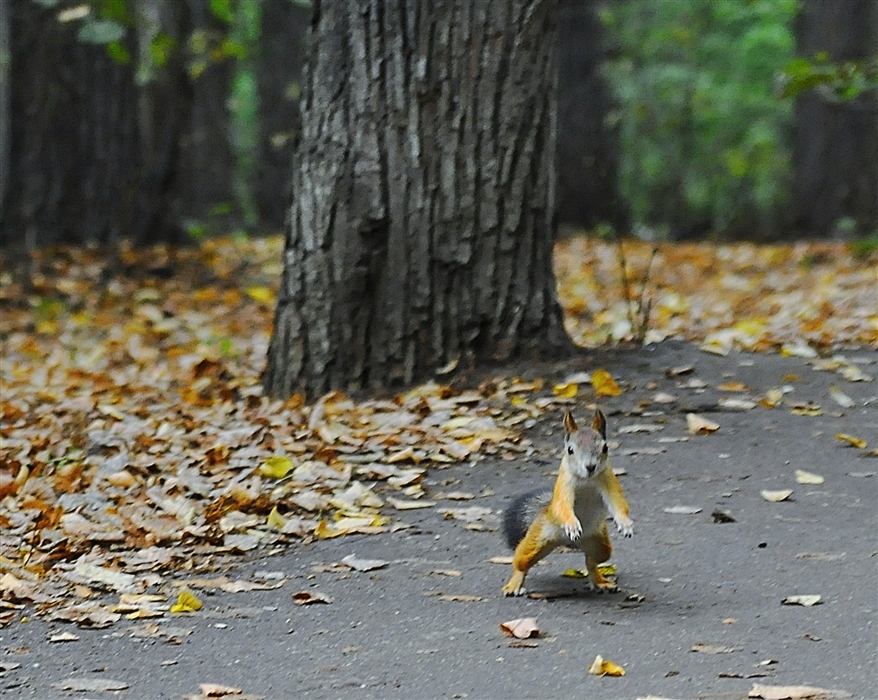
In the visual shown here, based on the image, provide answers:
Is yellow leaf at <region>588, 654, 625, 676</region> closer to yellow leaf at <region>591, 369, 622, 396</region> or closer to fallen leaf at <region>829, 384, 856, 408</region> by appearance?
yellow leaf at <region>591, 369, 622, 396</region>

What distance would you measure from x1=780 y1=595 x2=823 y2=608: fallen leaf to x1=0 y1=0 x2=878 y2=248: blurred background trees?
3.97m

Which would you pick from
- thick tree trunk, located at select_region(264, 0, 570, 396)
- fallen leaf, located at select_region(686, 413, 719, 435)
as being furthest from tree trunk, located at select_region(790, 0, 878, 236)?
fallen leaf, located at select_region(686, 413, 719, 435)

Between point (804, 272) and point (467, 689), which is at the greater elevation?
point (804, 272)

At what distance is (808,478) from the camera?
17.9 ft

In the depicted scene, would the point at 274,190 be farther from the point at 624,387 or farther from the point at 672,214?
the point at 624,387

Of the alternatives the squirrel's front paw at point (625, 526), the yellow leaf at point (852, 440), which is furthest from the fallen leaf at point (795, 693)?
the yellow leaf at point (852, 440)

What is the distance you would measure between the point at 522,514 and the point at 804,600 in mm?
1034

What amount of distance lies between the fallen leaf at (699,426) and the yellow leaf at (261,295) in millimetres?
5407

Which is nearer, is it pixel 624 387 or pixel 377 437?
pixel 377 437

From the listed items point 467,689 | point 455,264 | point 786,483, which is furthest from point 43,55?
point 467,689

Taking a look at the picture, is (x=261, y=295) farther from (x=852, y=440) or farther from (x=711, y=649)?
(x=711, y=649)

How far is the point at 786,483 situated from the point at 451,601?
1.93 meters

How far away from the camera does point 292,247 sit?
673 centimetres

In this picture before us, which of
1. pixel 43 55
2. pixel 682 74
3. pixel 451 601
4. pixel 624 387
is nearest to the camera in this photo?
pixel 451 601
